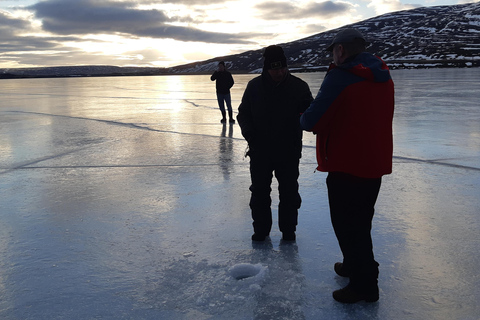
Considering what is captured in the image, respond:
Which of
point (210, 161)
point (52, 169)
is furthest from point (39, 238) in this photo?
point (210, 161)

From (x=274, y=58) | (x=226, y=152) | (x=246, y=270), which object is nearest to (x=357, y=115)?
(x=274, y=58)

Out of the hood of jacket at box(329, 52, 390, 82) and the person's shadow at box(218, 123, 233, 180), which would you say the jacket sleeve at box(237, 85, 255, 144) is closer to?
the hood of jacket at box(329, 52, 390, 82)

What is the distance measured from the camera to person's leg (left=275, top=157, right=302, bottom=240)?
3441 mm

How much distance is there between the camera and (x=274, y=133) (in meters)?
3.38

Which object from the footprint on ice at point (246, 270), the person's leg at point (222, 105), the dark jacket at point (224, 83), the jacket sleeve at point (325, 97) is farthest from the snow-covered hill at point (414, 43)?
the jacket sleeve at point (325, 97)

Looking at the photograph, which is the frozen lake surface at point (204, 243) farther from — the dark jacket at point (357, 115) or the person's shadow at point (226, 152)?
the dark jacket at point (357, 115)

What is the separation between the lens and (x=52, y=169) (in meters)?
5.91

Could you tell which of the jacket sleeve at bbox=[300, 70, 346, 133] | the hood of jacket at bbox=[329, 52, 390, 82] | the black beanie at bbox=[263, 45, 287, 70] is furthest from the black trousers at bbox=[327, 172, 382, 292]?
the black beanie at bbox=[263, 45, 287, 70]

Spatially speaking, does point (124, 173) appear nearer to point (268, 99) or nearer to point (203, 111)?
point (268, 99)

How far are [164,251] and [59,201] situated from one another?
73.0 inches

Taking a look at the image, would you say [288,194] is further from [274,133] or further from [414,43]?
[414,43]

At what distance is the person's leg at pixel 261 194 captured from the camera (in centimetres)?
347

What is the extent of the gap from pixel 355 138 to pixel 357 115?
0.43 feet

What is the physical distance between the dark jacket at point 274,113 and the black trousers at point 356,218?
0.86 meters
